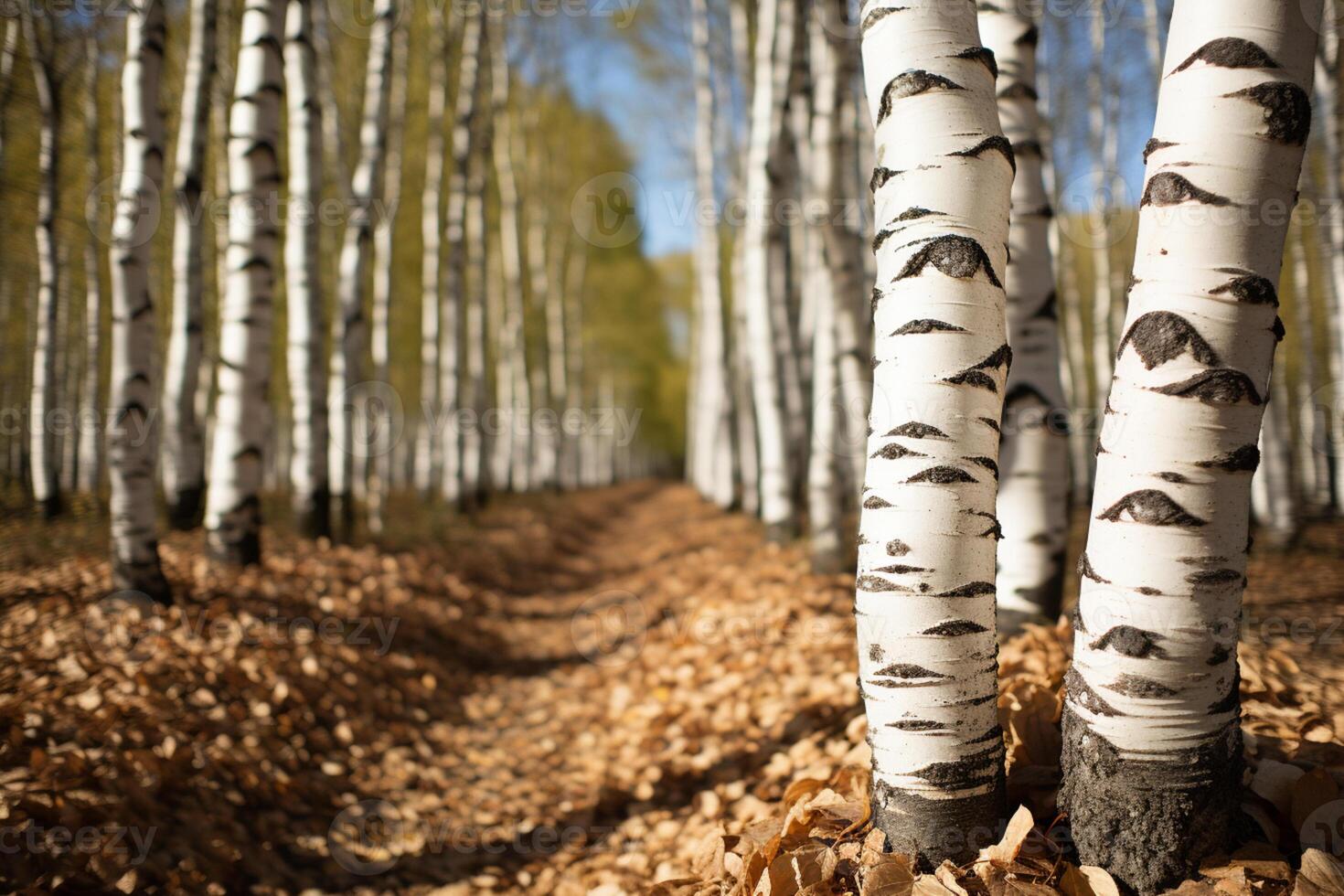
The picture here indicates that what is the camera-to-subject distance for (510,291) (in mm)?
13883

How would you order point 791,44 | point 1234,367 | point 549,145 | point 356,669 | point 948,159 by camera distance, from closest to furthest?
1. point 1234,367
2. point 948,159
3. point 356,669
4. point 791,44
5. point 549,145

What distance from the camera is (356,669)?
13.7ft

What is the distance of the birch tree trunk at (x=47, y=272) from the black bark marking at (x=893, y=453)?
855 cm

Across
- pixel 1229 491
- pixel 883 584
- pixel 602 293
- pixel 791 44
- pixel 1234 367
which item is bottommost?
pixel 883 584

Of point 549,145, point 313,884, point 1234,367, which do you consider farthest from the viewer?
point 549,145

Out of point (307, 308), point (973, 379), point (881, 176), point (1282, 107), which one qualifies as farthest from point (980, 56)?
point (307, 308)

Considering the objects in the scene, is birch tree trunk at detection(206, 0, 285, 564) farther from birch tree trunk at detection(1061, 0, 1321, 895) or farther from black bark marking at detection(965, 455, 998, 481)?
birch tree trunk at detection(1061, 0, 1321, 895)

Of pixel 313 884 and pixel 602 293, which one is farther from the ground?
pixel 602 293

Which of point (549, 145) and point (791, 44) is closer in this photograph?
point (791, 44)

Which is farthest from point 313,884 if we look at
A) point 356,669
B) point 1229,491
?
point 1229,491

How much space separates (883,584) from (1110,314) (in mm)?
10876

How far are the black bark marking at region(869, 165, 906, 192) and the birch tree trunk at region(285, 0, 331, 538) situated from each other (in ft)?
18.7

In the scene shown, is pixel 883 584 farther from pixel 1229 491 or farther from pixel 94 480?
pixel 94 480

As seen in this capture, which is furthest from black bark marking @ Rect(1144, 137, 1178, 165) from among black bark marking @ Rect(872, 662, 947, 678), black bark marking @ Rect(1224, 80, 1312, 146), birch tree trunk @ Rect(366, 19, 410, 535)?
birch tree trunk @ Rect(366, 19, 410, 535)
